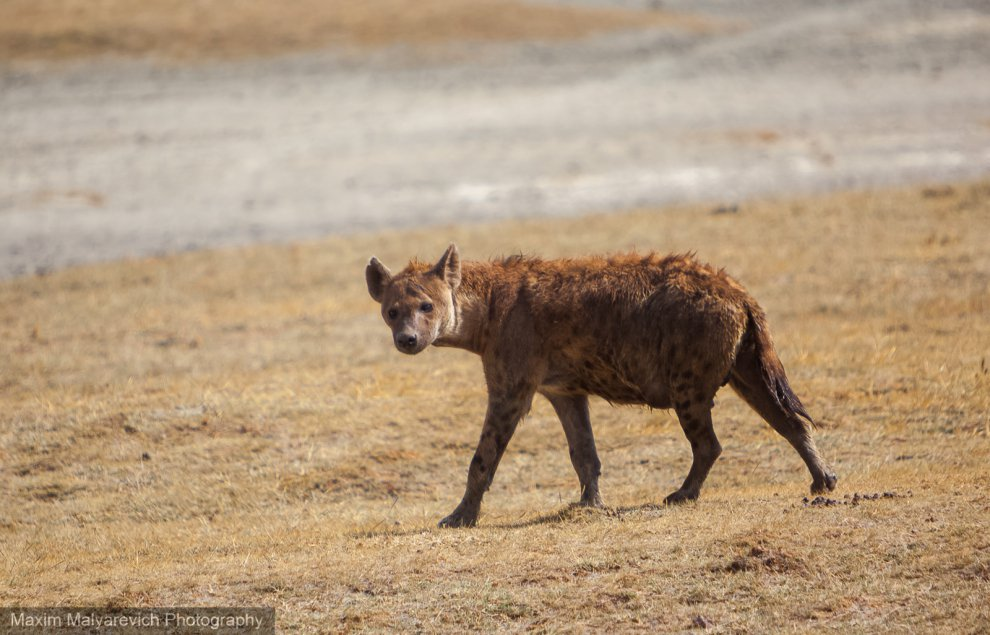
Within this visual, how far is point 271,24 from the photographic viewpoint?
30.5 metres

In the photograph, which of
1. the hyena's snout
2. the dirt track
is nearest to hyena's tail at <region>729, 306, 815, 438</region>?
the hyena's snout

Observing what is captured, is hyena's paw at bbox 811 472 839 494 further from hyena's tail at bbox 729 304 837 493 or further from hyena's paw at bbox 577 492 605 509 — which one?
hyena's paw at bbox 577 492 605 509

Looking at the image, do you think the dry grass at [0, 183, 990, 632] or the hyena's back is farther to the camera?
the hyena's back

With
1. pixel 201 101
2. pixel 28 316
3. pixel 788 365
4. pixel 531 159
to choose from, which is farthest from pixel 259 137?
pixel 788 365

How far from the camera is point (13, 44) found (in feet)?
92.9

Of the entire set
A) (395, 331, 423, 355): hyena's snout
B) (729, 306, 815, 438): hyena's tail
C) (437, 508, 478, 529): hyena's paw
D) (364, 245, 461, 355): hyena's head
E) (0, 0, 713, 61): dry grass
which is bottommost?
(437, 508, 478, 529): hyena's paw

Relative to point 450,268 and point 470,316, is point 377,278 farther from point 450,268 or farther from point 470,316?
point 470,316

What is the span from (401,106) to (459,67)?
258 centimetres

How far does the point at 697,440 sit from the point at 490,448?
1.27 metres

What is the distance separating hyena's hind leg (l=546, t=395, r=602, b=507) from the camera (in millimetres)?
8828

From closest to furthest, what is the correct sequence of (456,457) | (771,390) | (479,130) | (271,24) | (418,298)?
(771,390)
(418,298)
(456,457)
(479,130)
(271,24)

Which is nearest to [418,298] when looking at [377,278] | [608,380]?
[377,278]

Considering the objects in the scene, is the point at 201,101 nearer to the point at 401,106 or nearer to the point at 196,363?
the point at 401,106

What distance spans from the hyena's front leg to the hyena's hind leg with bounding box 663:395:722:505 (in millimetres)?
982
